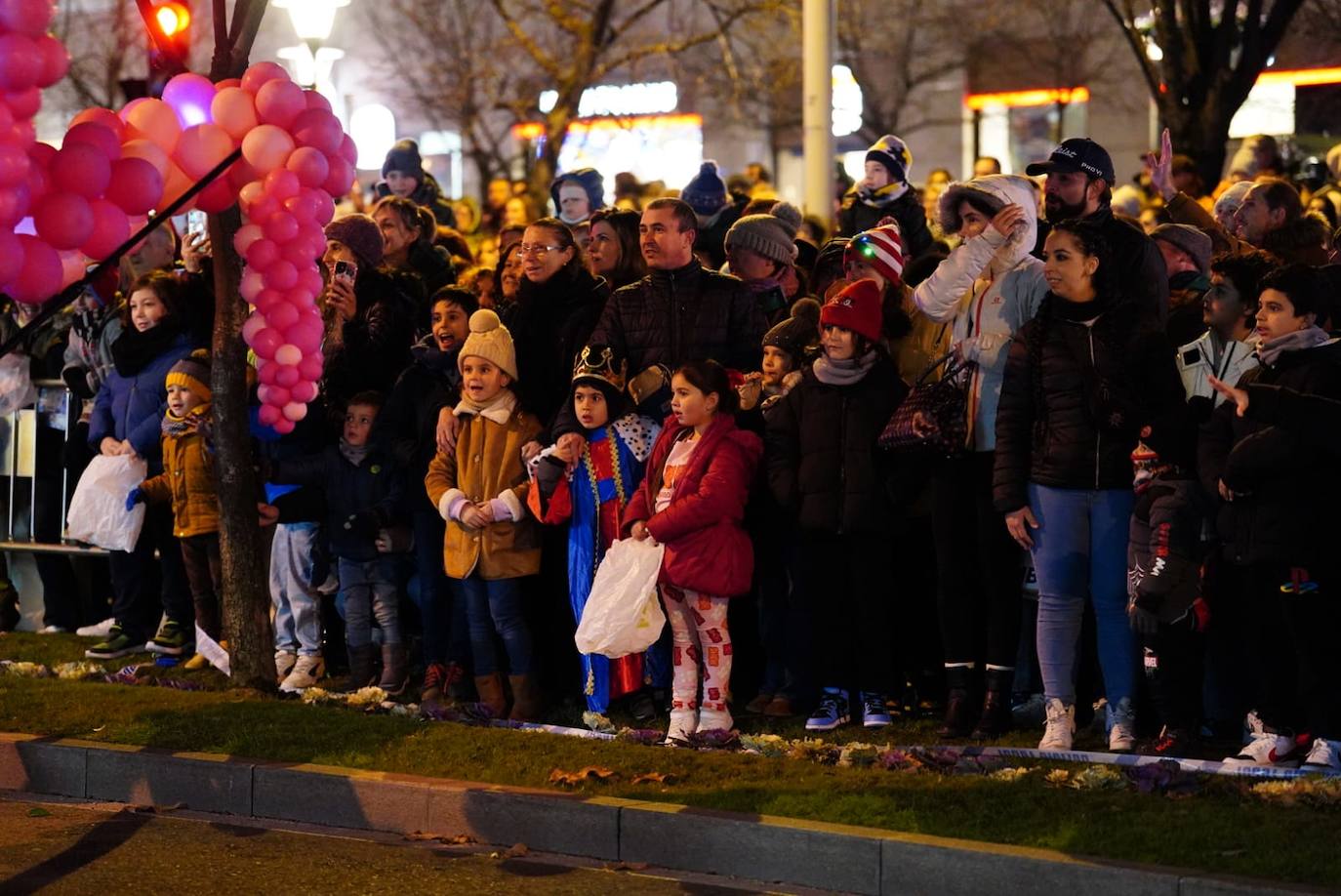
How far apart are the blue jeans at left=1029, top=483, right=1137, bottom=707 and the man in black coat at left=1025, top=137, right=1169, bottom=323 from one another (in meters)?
0.87

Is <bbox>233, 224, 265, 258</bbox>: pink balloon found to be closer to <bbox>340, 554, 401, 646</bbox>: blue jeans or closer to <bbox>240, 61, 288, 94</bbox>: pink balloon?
<bbox>240, 61, 288, 94</bbox>: pink balloon

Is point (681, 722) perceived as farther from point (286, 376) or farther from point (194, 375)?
point (194, 375)

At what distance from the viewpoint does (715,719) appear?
9922 mm

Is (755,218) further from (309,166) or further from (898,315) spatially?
(309,166)

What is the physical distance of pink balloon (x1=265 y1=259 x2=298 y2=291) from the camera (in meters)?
9.23

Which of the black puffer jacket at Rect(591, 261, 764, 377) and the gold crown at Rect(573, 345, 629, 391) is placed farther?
the black puffer jacket at Rect(591, 261, 764, 377)

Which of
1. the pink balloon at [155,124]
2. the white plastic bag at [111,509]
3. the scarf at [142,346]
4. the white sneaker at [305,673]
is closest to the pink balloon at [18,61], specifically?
the pink balloon at [155,124]

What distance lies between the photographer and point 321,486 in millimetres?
11555

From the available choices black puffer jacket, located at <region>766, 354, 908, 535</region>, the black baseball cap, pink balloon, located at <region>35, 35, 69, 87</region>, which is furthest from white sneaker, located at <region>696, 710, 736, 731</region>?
pink balloon, located at <region>35, 35, 69, 87</region>

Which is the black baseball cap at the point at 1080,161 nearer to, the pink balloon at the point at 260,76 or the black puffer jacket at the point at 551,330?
the black puffer jacket at the point at 551,330

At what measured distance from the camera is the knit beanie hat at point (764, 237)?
11094 millimetres

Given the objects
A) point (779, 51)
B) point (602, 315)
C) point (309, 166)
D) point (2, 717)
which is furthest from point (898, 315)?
point (779, 51)

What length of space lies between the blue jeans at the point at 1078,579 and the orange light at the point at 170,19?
176 inches

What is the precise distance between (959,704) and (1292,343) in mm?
2263
